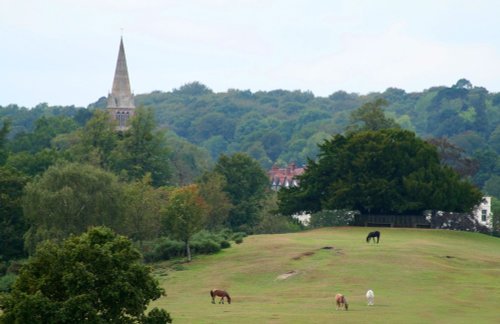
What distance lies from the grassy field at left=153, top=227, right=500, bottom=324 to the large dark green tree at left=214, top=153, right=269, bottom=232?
31.4 metres

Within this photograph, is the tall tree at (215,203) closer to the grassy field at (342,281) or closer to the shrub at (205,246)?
the grassy field at (342,281)

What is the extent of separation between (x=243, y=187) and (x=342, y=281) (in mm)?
61060

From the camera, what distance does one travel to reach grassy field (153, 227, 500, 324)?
6694 centimetres

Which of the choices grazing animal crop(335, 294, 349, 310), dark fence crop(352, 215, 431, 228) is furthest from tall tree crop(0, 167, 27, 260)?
grazing animal crop(335, 294, 349, 310)

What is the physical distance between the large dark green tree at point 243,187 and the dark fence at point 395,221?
1827 cm

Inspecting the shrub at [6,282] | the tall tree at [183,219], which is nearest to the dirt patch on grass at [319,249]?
the tall tree at [183,219]

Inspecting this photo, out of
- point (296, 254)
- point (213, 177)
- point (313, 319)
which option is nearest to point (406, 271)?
point (296, 254)

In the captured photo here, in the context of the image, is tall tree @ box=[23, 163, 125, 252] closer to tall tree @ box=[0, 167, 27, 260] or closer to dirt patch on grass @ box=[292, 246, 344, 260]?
tall tree @ box=[0, 167, 27, 260]

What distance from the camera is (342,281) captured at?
81.5 metres

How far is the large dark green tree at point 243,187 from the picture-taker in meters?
139

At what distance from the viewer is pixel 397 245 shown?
96.9m

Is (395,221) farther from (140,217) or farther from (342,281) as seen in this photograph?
(342,281)

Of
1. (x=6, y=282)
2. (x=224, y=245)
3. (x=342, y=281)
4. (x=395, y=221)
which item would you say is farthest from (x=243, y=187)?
(x=342, y=281)

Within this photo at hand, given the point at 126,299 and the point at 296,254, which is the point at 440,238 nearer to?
the point at 296,254
